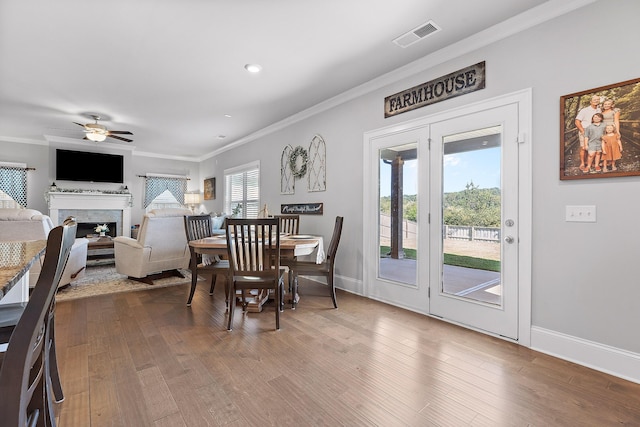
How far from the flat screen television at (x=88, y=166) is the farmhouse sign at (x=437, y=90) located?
6813 millimetres

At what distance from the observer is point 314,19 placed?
2.47 meters

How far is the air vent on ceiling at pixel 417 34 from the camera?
2.54m

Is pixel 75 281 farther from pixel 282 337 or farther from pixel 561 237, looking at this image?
pixel 561 237

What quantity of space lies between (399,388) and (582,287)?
5.05 feet

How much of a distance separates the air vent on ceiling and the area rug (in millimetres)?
4075

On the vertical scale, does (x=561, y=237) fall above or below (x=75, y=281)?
above

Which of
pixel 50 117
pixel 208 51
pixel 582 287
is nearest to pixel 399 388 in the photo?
pixel 582 287

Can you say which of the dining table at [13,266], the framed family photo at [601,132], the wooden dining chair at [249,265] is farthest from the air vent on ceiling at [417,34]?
the dining table at [13,266]

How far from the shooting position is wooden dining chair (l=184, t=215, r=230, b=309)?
3.10 m

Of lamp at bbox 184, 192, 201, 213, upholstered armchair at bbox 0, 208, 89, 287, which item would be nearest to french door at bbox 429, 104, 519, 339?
upholstered armchair at bbox 0, 208, 89, 287

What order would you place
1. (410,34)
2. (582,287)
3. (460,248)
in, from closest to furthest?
1. (582,287)
2. (410,34)
3. (460,248)

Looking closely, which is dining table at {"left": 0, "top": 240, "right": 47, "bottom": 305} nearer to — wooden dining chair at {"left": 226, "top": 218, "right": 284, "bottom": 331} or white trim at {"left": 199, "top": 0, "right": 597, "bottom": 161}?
wooden dining chair at {"left": 226, "top": 218, "right": 284, "bottom": 331}

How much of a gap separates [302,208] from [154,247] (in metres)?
2.20

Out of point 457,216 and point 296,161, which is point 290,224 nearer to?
point 296,161
